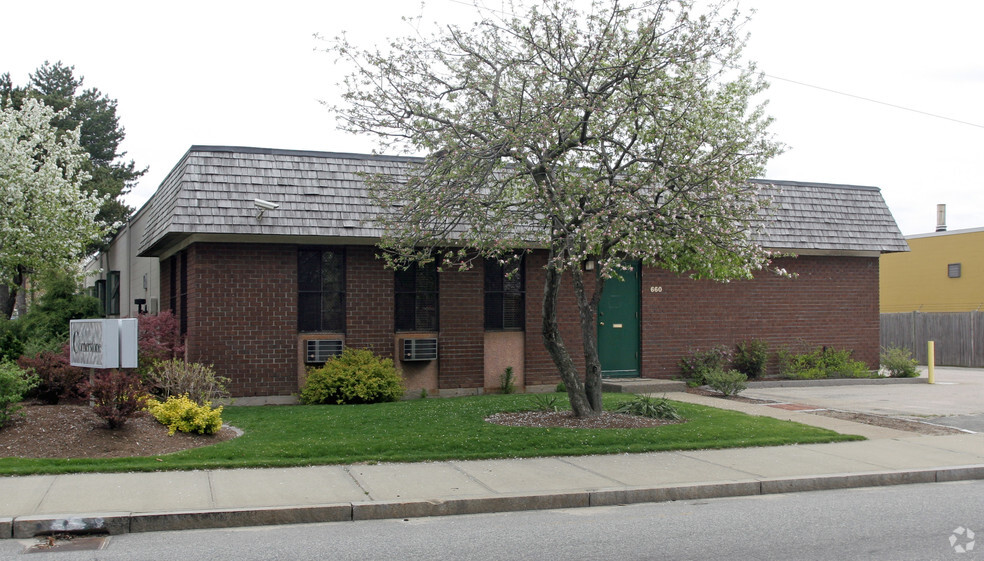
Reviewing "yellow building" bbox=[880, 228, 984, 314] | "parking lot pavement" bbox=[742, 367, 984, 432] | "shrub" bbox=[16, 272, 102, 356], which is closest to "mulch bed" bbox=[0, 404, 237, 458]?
"shrub" bbox=[16, 272, 102, 356]

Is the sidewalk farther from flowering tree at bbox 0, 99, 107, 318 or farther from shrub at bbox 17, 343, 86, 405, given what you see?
flowering tree at bbox 0, 99, 107, 318

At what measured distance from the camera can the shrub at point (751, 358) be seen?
734 inches

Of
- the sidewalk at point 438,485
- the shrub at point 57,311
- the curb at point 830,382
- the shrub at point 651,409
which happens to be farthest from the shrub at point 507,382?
the shrub at point 57,311

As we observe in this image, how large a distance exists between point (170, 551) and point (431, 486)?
2.71 metres

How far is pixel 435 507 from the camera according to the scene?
795cm

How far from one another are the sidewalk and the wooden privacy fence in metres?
19.1

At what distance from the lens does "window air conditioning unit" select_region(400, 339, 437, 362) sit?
15.7 m

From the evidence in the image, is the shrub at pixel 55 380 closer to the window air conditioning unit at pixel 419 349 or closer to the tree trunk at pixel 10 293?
the window air conditioning unit at pixel 419 349

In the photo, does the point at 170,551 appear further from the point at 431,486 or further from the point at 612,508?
the point at 612,508

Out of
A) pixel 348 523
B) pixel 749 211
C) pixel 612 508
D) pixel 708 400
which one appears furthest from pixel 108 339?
pixel 708 400

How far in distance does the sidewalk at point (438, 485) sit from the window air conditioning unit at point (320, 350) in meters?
6.00

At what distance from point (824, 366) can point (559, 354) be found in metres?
9.71

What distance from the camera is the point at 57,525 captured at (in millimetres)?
7039

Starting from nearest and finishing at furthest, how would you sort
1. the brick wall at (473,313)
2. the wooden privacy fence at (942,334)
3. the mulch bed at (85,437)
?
the mulch bed at (85,437), the brick wall at (473,313), the wooden privacy fence at (942,334)
